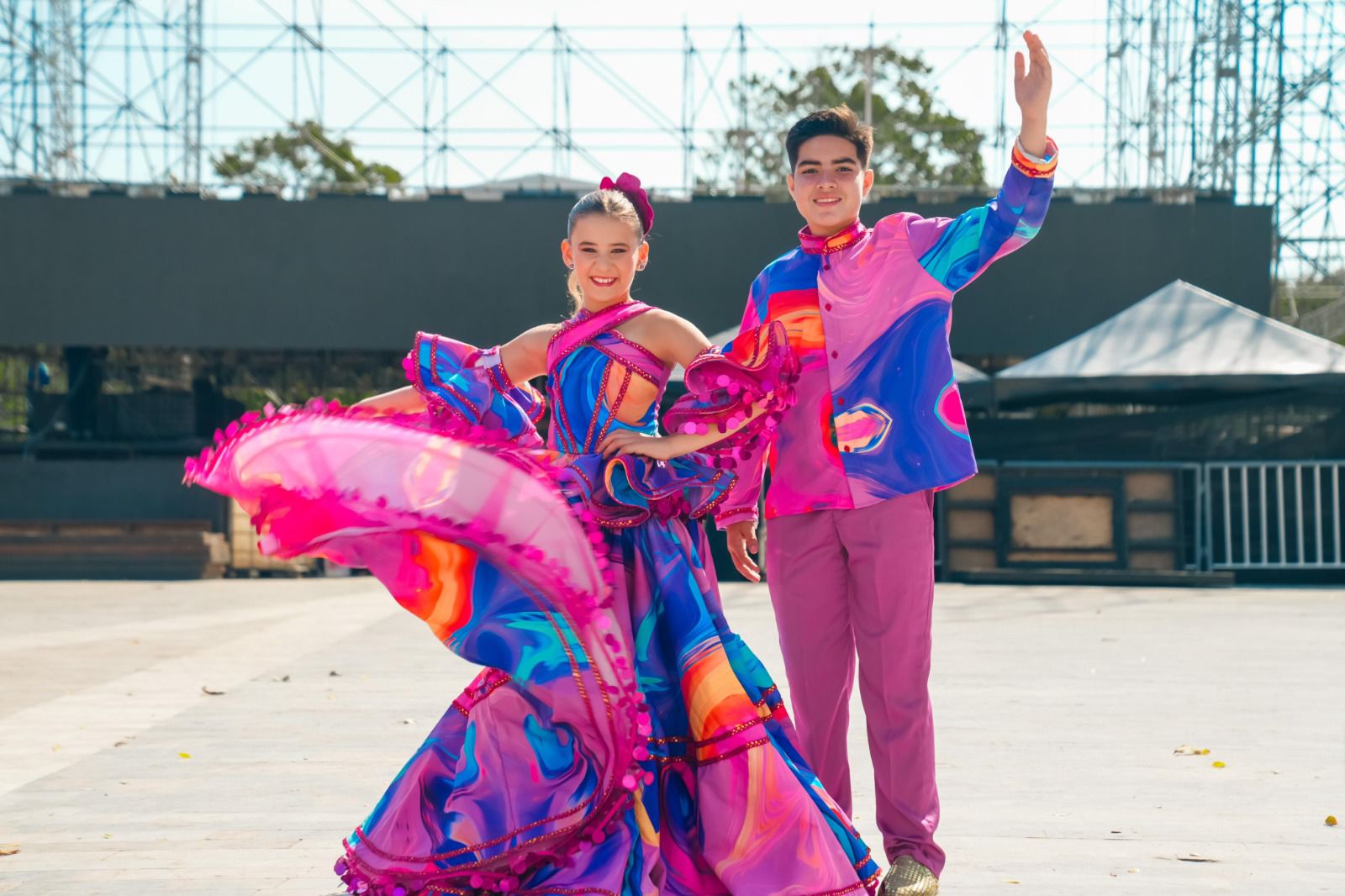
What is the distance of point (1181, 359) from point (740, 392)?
39.0 feet

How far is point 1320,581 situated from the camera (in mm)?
14461

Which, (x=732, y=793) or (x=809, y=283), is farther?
(x=809, y=283)

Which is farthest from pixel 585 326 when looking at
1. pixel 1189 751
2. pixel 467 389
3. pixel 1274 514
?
pixel 1274 514

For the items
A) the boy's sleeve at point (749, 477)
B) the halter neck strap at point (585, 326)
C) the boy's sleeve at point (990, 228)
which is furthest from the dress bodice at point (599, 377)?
the boy's sleeve at point (990, 228)

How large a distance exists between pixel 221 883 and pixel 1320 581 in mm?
13233

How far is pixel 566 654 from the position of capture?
3.33 metres

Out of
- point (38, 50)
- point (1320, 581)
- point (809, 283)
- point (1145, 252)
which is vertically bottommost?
point (1320, 581)

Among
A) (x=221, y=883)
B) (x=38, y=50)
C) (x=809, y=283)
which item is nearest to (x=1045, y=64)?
(x=809, y=283)

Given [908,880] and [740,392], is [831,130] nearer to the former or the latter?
[740,392]

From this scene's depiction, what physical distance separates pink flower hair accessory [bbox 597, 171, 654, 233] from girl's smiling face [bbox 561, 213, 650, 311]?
0.38 feet

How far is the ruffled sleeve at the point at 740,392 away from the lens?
3516mm

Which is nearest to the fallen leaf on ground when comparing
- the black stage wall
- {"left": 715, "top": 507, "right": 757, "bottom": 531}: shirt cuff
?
{"left": 715, "top": 507, "right": 757, "bottom": 531}: shirt cuff

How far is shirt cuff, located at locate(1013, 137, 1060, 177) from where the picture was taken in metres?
3.54

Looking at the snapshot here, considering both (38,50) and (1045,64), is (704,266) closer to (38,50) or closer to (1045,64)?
(38,50)
